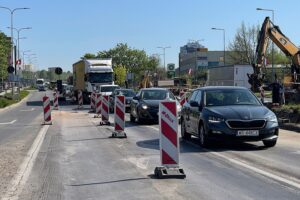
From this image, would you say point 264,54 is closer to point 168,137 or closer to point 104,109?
point 104,109

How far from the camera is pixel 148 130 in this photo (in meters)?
20.4

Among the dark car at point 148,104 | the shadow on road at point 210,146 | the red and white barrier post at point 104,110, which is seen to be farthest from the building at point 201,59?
the shadow on road at point 210,146

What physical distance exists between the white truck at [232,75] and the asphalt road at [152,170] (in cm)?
4399

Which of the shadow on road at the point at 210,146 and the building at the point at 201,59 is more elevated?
the building at the point at 201,59

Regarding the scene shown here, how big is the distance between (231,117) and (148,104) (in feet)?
33.1

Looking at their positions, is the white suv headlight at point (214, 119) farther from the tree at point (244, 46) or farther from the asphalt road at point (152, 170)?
the tree at point (244, 46)

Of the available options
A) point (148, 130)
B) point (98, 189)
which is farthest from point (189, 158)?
point (148, 130)

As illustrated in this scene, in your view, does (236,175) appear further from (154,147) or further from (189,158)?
(154,147)

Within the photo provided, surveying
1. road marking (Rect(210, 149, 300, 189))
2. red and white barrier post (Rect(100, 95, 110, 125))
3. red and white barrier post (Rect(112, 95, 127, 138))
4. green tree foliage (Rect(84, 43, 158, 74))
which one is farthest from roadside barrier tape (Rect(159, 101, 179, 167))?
green tree foliage (Rect(84, 43, 158, 74))

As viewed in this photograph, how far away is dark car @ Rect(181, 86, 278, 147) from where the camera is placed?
534 inches

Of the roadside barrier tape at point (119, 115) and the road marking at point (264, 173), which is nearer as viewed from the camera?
the road marking at point (264, 173)

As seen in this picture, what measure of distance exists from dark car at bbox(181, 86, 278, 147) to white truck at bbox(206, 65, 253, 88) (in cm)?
4451

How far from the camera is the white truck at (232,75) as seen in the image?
5981 centimetres

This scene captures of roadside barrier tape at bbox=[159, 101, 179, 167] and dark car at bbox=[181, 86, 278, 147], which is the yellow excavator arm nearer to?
dark car at bbox=[181, 86, 278, 147]
